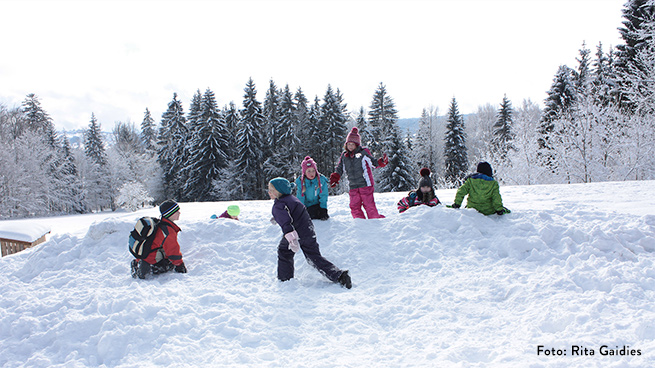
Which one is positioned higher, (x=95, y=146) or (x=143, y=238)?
(x=95, y=146)

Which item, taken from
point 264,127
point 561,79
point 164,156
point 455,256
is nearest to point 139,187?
point 164,156

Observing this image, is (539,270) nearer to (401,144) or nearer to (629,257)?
(629,257)

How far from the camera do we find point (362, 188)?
267 inches

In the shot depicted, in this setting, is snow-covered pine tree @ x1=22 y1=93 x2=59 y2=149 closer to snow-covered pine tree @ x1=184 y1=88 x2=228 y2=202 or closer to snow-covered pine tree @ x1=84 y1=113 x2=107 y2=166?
snow-covered pine tree @ x1=84 y1=113 x2=107 y2=166

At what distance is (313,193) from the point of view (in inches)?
252

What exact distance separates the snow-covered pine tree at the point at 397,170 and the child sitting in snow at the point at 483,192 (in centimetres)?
2324

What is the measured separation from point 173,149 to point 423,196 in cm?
3793

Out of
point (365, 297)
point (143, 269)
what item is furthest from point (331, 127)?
point (365, 297)

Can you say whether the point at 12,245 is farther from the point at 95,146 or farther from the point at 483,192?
the point at 95,146

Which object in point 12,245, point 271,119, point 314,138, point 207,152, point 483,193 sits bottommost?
point 12,245

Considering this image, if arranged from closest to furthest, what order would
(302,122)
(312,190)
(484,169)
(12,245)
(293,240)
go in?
(293,240) < (484,169) < (312,190) < (12,245) < (302,122)

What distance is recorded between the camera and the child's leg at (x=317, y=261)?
4.62m

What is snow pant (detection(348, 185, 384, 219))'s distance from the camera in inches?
266

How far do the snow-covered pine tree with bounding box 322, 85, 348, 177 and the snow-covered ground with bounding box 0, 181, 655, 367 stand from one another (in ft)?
90.3
